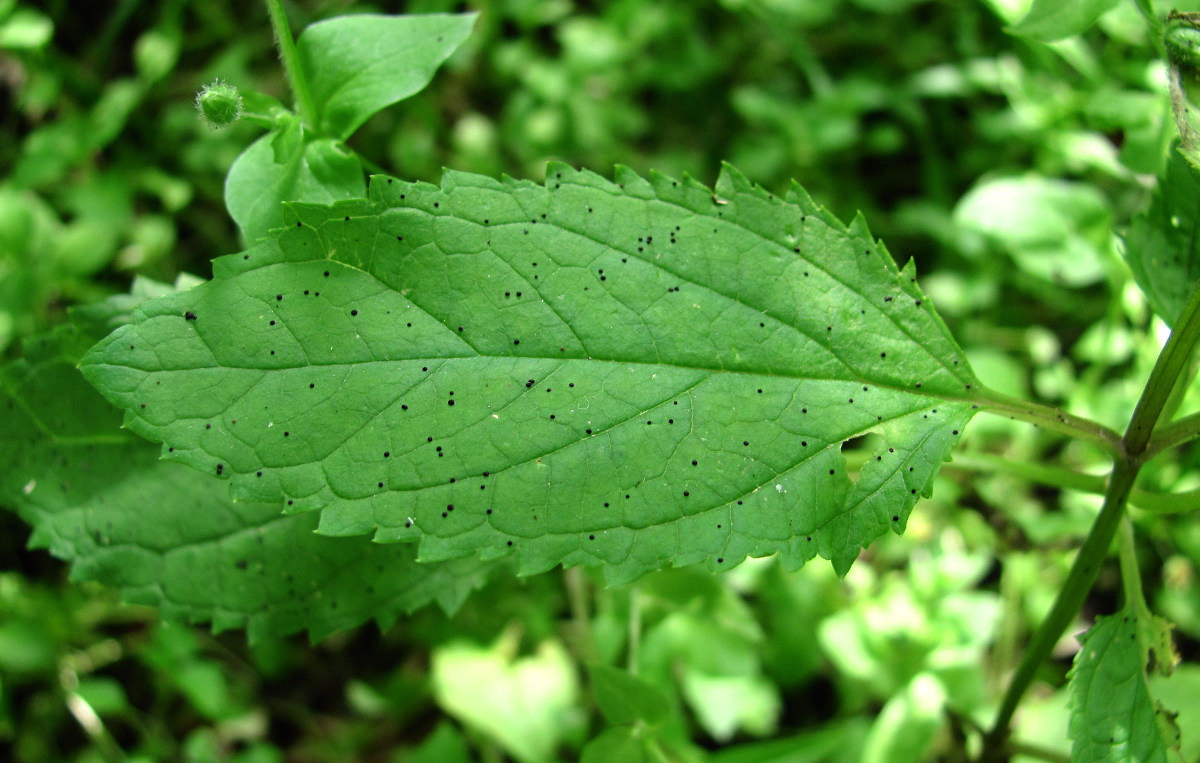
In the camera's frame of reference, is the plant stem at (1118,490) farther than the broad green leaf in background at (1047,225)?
No

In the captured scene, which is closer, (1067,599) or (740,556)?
(740,556)

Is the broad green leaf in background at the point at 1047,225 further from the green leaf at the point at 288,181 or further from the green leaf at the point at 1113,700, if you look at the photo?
the green leaf at the point at 288,181

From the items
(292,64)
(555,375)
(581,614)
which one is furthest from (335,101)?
(581,614)

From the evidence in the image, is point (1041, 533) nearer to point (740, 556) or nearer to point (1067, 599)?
point (1067, 599)

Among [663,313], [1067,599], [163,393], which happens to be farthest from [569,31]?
[1067,599]

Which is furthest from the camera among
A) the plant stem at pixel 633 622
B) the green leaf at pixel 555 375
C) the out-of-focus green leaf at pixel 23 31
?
the out-of-focus green leaf at pixel 23 31

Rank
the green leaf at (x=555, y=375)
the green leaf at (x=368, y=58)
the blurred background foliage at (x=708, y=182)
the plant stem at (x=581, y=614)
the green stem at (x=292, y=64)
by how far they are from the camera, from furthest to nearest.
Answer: the plant stem at (x=581, y=614)
the blurred background foliage at (x=708, y=182)
the green leaf at (x=368, y=58)
the green stem at (x=292, y=64)
the green leaf at (x=555, y=375)

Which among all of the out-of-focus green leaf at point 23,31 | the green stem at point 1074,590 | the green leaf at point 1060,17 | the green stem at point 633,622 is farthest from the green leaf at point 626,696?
the out-of-focus green leaf at point 23,31

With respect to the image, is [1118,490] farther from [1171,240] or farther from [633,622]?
[633,622]
